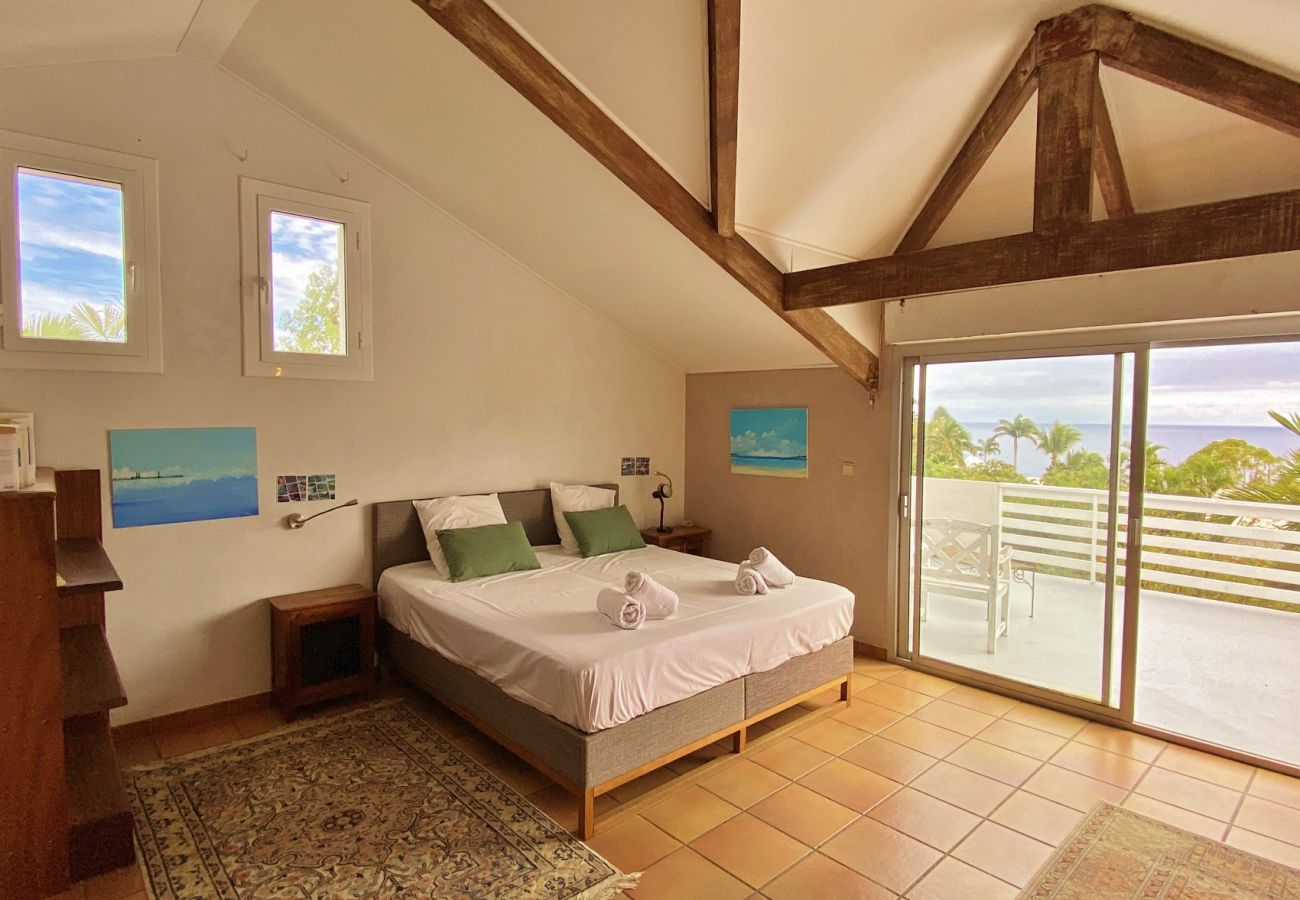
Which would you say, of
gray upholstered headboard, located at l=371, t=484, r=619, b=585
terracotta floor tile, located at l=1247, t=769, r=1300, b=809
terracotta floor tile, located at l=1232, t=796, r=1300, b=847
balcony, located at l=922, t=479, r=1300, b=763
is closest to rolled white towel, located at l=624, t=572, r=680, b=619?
gray upholstered headboard, located at l=371, t=484, r=619, b=585

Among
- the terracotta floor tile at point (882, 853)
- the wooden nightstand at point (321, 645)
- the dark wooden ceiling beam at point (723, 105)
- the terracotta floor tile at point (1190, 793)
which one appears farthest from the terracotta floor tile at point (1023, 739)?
the wooden nightstand at point (321, 645)

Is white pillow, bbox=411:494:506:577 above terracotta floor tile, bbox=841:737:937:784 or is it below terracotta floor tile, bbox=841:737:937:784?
above

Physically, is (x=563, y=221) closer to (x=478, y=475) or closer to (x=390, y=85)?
(x=390, y=85)

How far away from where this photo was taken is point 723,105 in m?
2.74

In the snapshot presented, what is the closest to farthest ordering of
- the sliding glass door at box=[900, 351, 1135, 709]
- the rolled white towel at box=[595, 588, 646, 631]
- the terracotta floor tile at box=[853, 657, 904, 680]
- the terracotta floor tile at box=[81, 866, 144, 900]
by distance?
the terracotta floor tile at box=[81, 866, 144, 900] → the rolled white towel at box=[595, 588, 646, 631] → the sliding glass door at box=[900, 351, 1135, 709] → the terracotta floor tile at box=[853, 657, 904, 680]

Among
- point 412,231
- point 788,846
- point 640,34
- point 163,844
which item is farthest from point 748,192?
point 163,844

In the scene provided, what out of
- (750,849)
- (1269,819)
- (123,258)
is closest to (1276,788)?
(1269,819)

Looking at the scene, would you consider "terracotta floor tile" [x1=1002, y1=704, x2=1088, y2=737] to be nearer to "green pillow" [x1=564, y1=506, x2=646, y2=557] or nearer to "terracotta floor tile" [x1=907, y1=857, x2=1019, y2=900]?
"terracotta floor tile" [x1=907, y1=857, x2=1019, y2=900]

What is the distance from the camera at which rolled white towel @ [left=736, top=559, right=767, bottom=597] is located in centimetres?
352

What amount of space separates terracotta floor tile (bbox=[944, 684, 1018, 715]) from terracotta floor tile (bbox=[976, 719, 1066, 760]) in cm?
17

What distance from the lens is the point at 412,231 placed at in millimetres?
4020

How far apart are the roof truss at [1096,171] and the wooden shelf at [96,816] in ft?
Answer: 12.4

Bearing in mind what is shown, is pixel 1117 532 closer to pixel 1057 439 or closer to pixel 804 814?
pixel 1057 439

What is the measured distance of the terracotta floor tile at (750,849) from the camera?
238cm
